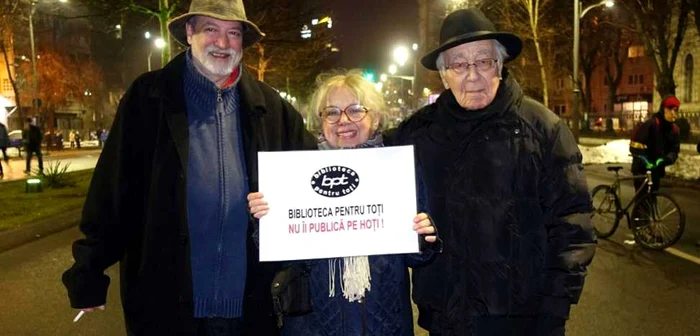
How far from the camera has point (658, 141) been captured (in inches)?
360

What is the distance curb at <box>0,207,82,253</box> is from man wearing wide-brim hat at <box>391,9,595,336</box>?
862 cm

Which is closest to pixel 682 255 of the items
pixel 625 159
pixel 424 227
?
pixel 424 227

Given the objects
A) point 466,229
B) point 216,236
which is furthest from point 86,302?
point 466,229

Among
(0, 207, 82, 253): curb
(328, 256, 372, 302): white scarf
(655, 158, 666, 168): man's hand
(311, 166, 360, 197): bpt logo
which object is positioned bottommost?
(0, 207, 82, 253): curb

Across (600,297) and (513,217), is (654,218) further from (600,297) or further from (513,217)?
(513,217)

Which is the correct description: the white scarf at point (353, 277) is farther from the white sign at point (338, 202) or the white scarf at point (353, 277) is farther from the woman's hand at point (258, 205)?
the woman's hand at point (258, 205)

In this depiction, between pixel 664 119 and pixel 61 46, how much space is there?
65.0m

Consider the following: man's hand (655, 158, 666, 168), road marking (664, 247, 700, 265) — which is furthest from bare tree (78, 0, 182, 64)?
road marking (664, 247, 700, 265)

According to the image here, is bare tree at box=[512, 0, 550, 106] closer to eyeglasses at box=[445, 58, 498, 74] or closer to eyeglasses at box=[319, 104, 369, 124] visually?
eyeglasses at box=[445, 58, 498, 74]

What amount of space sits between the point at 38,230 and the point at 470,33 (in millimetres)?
9888

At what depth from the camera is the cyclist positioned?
Result: 9141 mm

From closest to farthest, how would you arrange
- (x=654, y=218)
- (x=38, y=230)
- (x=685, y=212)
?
(x=654, y=218), (x=38, y=230), (x=685, y=212)

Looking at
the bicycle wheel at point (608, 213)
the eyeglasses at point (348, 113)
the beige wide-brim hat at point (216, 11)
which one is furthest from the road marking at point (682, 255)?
the beige wide-brim hat at point (216, 11)

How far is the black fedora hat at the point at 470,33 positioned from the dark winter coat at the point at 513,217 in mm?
314
